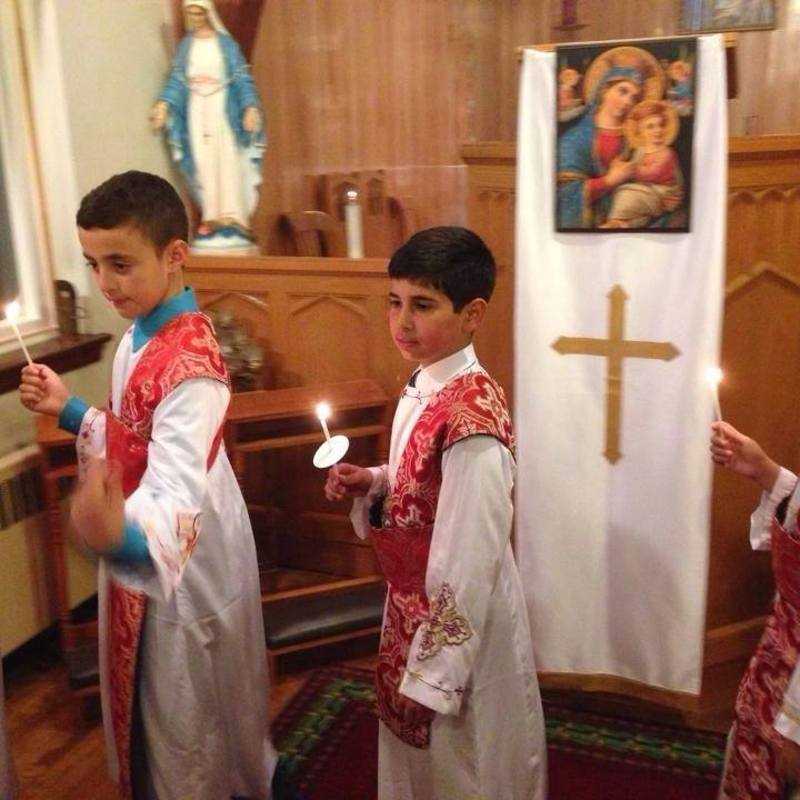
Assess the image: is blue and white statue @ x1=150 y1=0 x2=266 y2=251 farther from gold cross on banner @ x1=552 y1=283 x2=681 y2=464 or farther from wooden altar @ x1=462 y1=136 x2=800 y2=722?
gold cross on banner @ x1=552 y1=283 x2=681 y2=464

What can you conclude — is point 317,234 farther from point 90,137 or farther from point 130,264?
point 130,264

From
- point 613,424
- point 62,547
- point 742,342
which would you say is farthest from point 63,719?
point 742,342

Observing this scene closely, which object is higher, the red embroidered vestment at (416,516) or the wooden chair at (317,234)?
the wooden chair at (317,234)

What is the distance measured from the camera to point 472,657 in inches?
55.0

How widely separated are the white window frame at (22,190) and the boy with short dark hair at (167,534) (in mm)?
1454

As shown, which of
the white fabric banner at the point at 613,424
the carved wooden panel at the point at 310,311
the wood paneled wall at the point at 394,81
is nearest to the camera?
the white fabric banner at the point at 613,424

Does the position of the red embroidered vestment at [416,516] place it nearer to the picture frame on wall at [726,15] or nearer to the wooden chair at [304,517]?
the wooden chair at [304,517]

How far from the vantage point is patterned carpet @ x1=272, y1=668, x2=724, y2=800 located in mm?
2258

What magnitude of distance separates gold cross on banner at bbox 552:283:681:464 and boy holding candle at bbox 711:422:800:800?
52 centimetres

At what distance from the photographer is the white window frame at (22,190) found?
296 cm

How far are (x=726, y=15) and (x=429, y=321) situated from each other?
7.68 feet

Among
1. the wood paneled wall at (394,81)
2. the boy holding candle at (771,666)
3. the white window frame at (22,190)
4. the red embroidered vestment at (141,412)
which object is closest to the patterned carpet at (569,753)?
the boy holding candle at (771,666)

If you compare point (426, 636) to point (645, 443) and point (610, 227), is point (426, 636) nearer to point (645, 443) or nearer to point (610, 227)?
point (645, 443)

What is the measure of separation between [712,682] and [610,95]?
1831 mm
